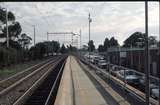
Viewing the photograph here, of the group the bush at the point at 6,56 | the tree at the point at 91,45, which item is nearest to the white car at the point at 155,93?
the bush at the point at 6,56

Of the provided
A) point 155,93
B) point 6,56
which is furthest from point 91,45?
point 155,93

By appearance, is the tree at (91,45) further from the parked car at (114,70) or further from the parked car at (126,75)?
the parked car at (114,70)

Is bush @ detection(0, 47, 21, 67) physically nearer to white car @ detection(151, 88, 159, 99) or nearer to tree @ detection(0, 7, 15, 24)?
tree @ detection(0, 7, 15, 24)

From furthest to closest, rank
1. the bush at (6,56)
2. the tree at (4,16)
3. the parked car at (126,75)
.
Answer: the tree at (4,16)
the bush at (6,56)
the parked car at (126,75)

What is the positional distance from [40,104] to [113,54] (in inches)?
2624

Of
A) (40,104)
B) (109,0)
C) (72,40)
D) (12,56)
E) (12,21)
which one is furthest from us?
(72,40)

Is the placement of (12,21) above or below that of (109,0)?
above

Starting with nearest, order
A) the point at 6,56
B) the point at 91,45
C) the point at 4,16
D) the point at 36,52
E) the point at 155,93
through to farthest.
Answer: the point at 155,93, the point at 6,56, the point at 4,16, the point at 36,52, the point at 91,45

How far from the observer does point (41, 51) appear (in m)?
125

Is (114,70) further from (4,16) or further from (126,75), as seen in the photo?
(4,16)

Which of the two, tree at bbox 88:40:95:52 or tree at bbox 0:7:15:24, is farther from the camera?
tree at bbox 0:7:15:24

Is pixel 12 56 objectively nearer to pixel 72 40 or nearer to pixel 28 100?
pixel 28 100

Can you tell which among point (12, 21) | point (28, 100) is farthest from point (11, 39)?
point (28, 100)

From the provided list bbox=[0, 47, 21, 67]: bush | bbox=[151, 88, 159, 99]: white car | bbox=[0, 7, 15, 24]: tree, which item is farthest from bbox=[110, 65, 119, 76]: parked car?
bbox=[0, 7, 15, 24]: tree
